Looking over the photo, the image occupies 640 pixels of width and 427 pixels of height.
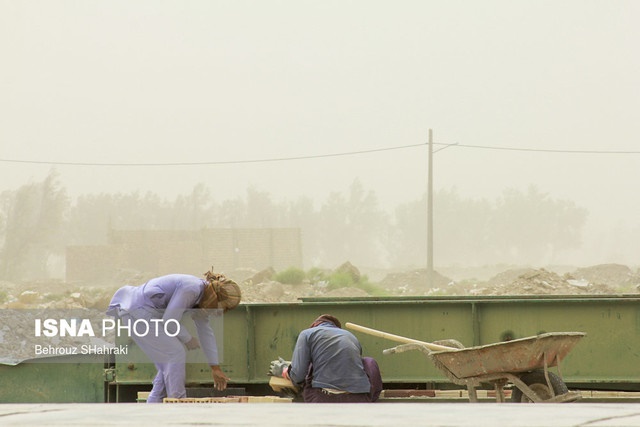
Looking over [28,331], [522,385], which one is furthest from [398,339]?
[28,331]

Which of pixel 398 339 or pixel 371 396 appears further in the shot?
pixel 398 339

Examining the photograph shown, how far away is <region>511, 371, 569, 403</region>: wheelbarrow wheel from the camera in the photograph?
8.45 m

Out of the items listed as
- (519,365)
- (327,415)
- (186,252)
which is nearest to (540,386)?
(519,365)

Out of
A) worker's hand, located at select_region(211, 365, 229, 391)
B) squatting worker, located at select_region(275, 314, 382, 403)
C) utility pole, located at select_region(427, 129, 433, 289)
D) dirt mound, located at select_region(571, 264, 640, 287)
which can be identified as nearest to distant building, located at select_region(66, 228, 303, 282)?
utility pole, located at select_region(427, 129, 433, 289)

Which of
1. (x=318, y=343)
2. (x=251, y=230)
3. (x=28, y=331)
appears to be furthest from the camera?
(x=251, y=230)

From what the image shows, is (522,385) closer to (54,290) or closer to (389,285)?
(389,285)

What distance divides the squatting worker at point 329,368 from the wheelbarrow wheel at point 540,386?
1.31m

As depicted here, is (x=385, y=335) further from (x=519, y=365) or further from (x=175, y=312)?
(x=175, y=312)

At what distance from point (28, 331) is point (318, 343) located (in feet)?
49.6

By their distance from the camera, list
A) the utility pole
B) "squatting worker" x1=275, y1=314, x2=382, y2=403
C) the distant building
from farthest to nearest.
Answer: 1. the distant building
2. the utility pole
3. "squatting worker" x1=275, y1=314, x2=382, y2=403

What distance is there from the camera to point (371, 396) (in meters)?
8.53

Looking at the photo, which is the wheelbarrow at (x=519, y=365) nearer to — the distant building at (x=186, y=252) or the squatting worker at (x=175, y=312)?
the squatting worker at (x=175, y=312)

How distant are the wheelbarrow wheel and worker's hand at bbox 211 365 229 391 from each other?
267 cm

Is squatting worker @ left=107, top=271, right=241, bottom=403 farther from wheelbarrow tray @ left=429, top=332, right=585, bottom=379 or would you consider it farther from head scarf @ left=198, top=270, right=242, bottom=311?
wheelbarrow tray @ left=429, top=332, right=585, bottom=379
